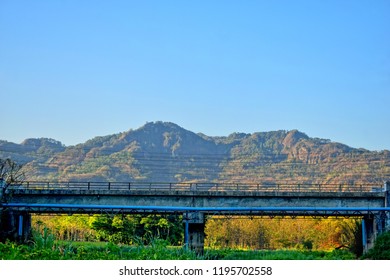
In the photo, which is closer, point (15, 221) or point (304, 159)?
point (15, 221)

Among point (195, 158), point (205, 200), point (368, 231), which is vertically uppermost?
point (195, 158)

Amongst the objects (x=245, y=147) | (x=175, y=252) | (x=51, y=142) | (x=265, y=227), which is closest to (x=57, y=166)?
(x=51, y=142)

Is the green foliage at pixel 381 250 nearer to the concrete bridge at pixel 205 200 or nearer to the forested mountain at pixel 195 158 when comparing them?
the concrete bridge at pixel 205 200

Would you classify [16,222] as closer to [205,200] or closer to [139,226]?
[139,226]

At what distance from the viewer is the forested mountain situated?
13588 cm

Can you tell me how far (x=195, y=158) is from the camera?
172 m

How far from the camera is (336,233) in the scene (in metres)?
44.3

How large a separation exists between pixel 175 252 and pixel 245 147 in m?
162

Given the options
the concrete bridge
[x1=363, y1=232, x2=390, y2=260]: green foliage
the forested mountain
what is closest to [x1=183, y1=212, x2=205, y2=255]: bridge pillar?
the concrete bridge

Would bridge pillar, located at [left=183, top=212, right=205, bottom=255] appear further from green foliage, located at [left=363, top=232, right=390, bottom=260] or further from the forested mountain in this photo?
the forested mountain

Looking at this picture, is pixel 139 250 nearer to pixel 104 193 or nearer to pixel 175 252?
pixel 175 252

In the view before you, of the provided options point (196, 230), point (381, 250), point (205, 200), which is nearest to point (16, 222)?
point (196, 230)

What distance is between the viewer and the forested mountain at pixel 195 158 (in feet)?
446

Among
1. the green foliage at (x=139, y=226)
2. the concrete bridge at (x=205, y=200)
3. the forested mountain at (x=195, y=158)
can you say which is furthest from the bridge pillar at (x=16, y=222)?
the forested mountain at (x=195, y=158)
